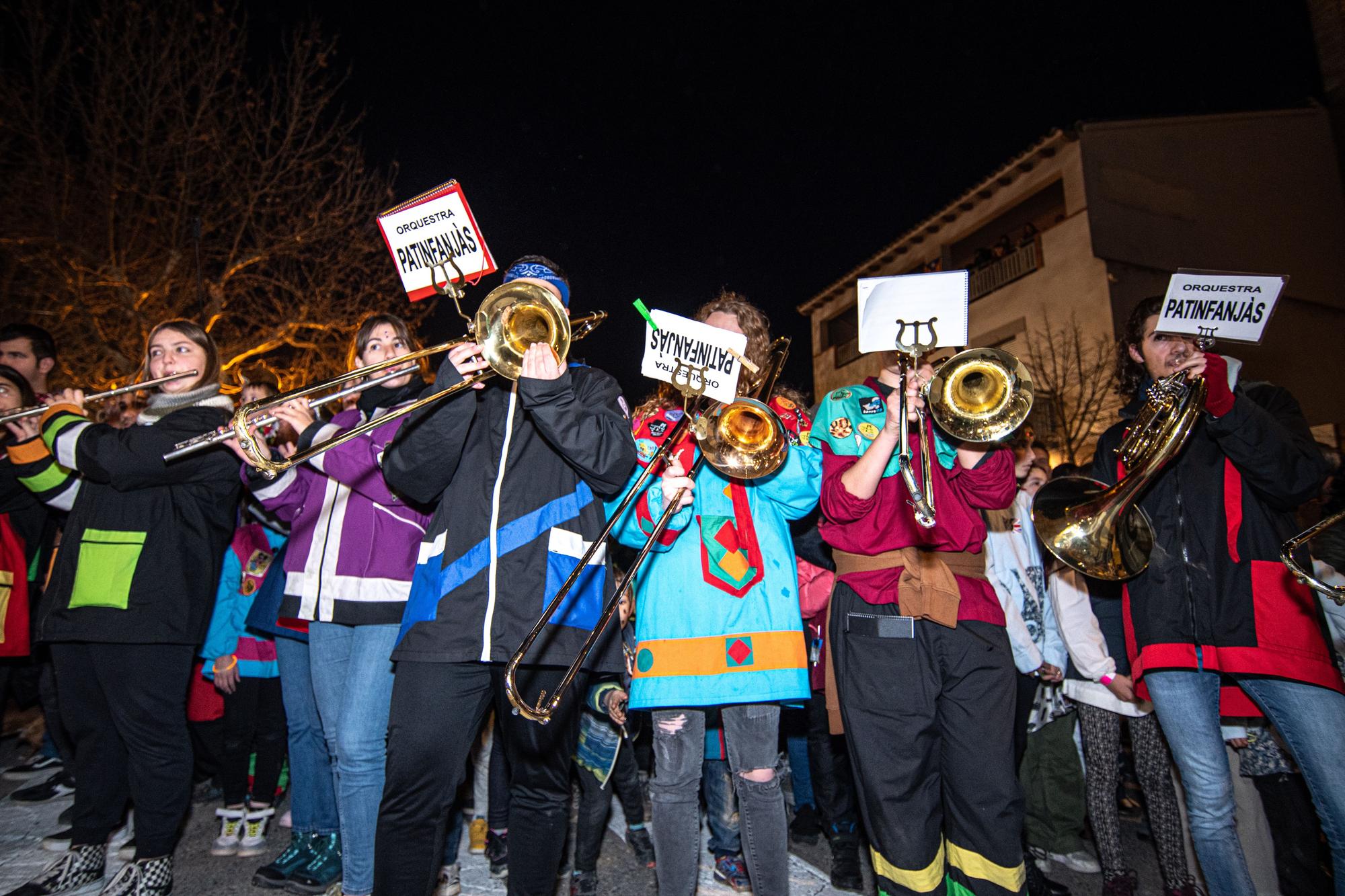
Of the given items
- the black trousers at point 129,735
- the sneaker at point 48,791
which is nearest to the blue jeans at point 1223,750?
the black trousers at point 129,735

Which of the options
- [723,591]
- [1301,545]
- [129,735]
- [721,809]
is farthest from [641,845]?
[1301,545]

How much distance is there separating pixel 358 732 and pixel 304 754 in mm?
896

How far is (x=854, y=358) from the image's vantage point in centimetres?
2505

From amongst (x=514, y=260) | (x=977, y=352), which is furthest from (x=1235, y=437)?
(x=514, y=260)

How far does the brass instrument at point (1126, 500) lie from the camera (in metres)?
2.92

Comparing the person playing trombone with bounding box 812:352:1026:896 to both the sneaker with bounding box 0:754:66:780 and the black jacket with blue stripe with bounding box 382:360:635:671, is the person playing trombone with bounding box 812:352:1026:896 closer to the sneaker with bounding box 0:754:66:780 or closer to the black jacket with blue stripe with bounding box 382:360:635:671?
the black jacket with blue stripe with bounding box 382:360:635:671

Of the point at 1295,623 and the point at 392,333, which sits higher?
the point at 392,333

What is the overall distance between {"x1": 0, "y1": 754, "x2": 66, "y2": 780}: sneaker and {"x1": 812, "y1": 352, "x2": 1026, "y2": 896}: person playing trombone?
5.67m

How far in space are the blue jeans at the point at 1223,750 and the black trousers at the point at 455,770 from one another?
2.24 meters

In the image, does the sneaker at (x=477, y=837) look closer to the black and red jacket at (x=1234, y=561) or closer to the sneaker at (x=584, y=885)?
the sneaker at (x=584, y=885)

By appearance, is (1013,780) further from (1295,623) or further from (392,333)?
(392,333)

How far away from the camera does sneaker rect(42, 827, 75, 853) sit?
12.9ft

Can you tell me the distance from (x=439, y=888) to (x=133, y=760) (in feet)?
4.55

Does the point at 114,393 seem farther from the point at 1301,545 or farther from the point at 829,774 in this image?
the point at 1301,545
